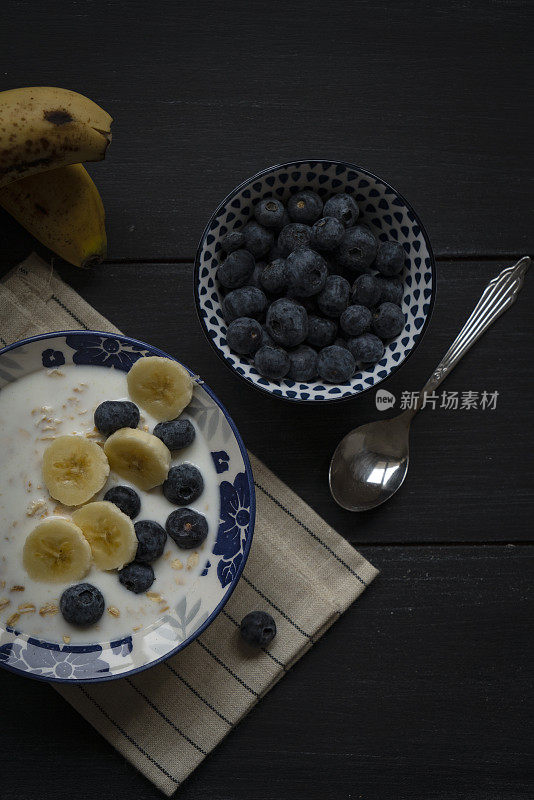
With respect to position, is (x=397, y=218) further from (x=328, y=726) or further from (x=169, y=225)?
(x=328, y=726)

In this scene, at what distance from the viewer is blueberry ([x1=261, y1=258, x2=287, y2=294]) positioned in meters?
1.06

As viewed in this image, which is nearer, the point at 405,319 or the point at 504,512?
the point at 405,319

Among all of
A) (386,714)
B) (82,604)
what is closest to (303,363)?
(82,604)

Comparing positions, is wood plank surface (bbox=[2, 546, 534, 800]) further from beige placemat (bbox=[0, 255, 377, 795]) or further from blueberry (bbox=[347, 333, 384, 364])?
blueberry (bbox=[347, 333, 384, 364])

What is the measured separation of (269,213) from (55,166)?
34 cm

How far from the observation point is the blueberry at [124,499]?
1.05 m

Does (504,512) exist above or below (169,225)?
below

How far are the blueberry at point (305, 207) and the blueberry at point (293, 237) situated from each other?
20mm

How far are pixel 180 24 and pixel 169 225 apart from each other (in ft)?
1.24

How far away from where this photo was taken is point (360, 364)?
A: 1.09m

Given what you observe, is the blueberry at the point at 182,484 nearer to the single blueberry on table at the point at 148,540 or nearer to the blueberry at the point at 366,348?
the single blueberry on table at the point at 148,540

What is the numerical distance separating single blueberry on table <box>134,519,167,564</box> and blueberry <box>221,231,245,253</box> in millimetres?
459

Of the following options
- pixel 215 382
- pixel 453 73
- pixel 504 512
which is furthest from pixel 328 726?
pixel 453 73

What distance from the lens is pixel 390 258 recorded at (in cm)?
108
